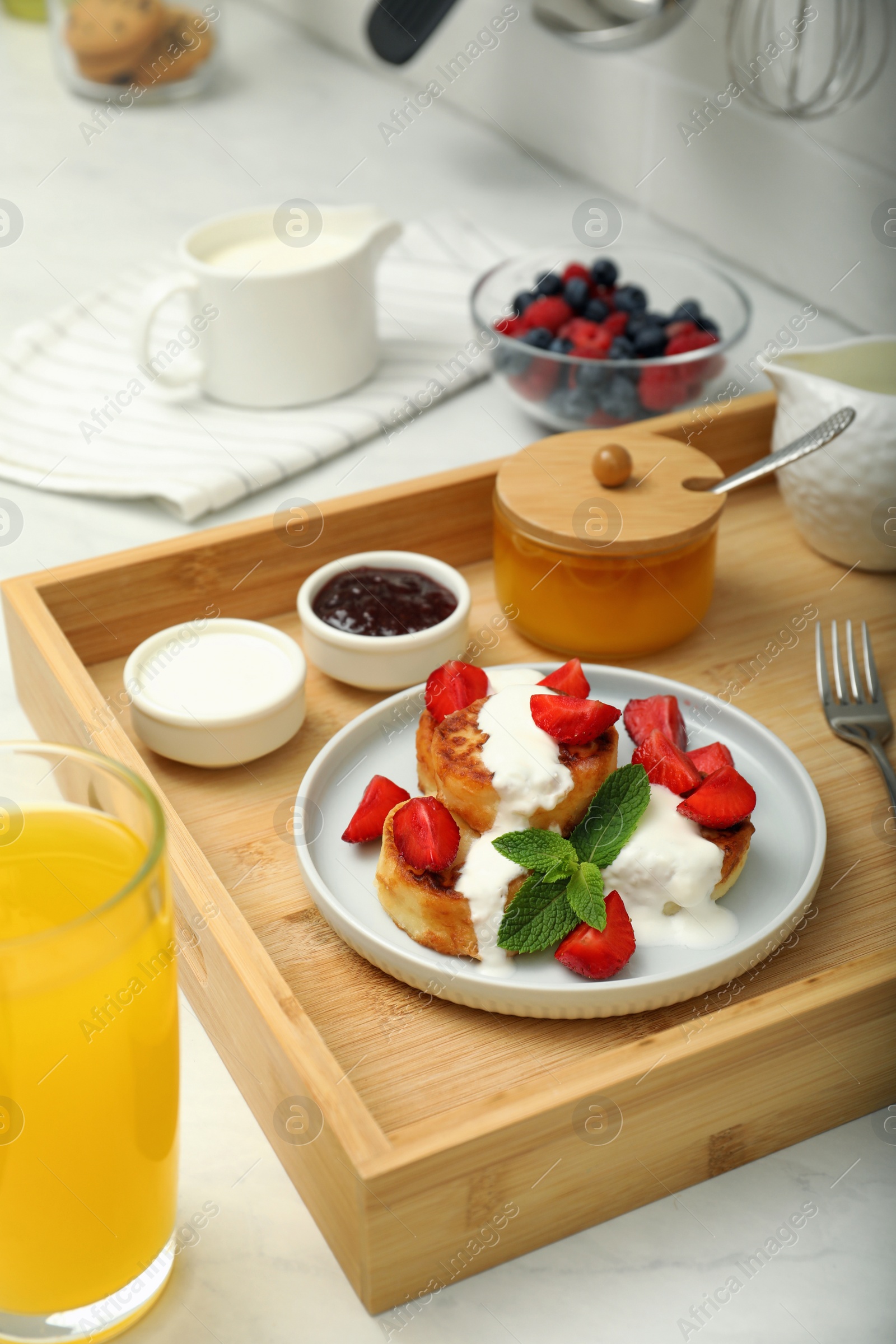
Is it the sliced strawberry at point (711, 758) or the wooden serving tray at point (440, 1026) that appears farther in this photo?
the sliced strawberry at point (711, 758)

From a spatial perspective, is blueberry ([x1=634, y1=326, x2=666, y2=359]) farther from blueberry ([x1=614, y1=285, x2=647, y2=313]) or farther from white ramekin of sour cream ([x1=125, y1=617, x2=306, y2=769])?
white ramekin of sour cream ([x1=125, y1=617, x2=306, y2=769])

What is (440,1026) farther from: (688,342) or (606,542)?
(688,342)

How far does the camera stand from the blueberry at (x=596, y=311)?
156cm

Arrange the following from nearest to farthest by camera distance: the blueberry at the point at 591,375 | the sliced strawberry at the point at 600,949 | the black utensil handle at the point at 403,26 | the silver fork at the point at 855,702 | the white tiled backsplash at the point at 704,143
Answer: the sliced strawberry at the point at 600,949 → the silver fork at the point at 855,702 → the blueberry at the point at 591,375 → the white tiled backsplash at the point at 704,143 → the black utensil handle at the point at 403,26

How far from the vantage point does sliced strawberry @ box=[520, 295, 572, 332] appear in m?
1.55

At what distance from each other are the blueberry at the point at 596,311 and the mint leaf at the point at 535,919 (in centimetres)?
89

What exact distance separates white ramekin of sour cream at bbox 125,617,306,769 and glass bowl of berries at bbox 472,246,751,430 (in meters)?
0.51

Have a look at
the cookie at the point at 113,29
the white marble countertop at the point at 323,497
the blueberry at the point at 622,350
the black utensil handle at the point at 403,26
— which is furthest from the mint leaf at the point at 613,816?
the cookie at the point at 113,29

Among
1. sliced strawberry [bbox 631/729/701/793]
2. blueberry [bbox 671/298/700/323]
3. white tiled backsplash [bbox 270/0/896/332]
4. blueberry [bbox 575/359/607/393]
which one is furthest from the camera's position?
white tiled backsplash [bbox 270/0/896/332]

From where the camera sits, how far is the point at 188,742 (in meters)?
1.04

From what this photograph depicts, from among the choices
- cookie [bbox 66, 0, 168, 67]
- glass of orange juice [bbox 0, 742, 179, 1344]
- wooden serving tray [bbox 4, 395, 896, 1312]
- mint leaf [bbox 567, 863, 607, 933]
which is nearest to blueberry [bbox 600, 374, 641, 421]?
wooden serving tray [bbox 4, 395, 896, 1312]

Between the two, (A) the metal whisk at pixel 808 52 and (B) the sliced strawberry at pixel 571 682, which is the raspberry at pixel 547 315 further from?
(B) the sliced strawberry at pixel 571 682

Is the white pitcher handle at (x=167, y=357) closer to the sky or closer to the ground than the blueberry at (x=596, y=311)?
closer to the ground

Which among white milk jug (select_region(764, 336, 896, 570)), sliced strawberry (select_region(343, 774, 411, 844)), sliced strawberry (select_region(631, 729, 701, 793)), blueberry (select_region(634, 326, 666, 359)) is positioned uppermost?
white milk jug (select_region(764, 336, 896, 570))
